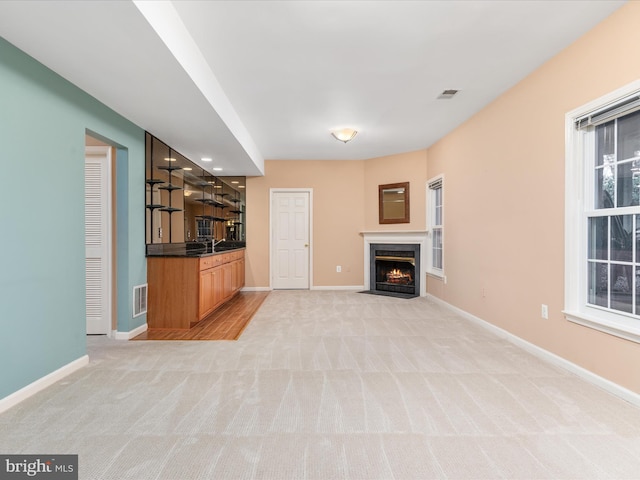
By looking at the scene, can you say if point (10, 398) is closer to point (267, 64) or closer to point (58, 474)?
point (58, 474)

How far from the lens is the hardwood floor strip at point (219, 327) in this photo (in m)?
3.76

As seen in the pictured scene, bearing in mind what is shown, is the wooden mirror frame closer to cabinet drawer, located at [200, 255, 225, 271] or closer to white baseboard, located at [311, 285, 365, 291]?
white baseboard, located at [311, 285, 365, 291]

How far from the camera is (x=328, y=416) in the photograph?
2047 mm

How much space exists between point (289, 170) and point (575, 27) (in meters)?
5.12

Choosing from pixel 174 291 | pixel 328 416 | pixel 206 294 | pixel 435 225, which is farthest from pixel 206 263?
pixel 435 225

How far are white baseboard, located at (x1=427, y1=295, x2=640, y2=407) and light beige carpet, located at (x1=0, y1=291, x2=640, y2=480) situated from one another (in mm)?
69

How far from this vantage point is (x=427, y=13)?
2393 millimetres

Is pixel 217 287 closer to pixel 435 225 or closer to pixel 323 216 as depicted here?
pixel 323 216

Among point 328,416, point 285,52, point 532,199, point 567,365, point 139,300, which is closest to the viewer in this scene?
point 328,416

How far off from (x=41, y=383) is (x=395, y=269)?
5.53 m

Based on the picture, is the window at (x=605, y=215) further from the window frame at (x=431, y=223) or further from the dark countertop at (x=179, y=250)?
the dark countertop at (x=179, y=250)

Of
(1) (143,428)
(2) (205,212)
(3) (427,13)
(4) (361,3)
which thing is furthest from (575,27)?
(2) (205,212)

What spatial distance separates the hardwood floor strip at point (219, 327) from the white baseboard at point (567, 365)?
288 centimetres

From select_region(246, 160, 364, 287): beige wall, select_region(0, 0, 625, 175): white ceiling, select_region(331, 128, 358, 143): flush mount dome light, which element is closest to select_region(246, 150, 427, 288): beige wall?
select_region(246, 160, 364, 287): beige wall
